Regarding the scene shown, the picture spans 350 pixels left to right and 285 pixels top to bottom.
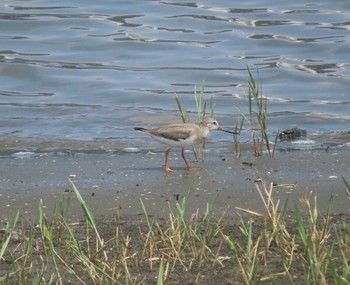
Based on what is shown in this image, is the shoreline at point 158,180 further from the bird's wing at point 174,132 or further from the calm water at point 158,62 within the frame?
the calm water at point 158,62

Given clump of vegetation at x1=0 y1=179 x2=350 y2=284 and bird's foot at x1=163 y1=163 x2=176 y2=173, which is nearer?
clump of vegetation at x1=0 y1=179 x2=350 y2=284

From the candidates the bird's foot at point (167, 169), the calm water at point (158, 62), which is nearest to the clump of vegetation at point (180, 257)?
the bird's foot at point (167, 169)

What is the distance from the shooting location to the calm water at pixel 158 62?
483 inches

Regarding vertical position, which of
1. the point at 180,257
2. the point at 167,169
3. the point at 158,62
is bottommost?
the point at 167,169

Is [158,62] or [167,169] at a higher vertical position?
[158,62]

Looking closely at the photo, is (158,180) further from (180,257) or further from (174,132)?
(180,257)

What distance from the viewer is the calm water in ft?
40.3

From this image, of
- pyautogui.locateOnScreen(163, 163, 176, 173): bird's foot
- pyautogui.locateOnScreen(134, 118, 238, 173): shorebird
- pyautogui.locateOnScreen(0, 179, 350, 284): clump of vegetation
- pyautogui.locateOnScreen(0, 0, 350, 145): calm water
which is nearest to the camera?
pyautogui.locateOnScreen(0, 179, 350, 284): clump of vegetation

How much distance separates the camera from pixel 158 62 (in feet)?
49.5

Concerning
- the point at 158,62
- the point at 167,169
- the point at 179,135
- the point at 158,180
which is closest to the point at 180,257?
the point at 158,180

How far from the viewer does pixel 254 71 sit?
563 inches

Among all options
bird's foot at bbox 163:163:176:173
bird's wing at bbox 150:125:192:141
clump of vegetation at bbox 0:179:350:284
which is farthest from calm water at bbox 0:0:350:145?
clump of vegetation at bbox 0:179:350:284

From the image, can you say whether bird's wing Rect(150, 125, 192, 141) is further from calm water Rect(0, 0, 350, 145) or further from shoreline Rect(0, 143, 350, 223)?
calm water Rect(0, 0, 350, 145)

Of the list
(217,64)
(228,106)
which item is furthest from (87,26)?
(228,106)
